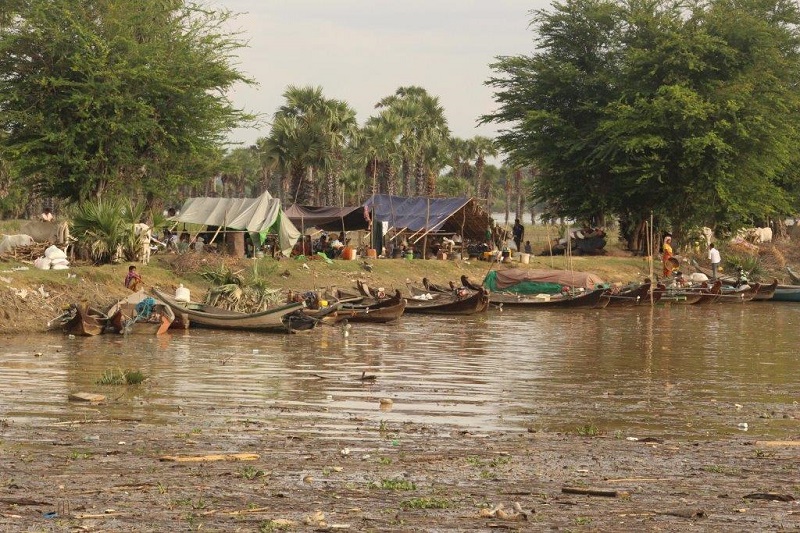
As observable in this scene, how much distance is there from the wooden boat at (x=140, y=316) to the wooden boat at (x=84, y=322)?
0.20m

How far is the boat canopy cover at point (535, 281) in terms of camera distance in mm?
37844

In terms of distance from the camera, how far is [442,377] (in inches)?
733

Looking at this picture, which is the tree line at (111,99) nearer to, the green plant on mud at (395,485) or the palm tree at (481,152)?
the green plant on mud at (395,485)

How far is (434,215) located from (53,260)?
61.1ft

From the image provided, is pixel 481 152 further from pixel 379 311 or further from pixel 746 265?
pixel 379 311

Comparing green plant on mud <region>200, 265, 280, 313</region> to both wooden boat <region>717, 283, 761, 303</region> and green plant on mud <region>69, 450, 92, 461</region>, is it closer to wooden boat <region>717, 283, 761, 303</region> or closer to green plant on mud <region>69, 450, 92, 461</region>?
green plant on mud <region>69, 450, 92, 461</region>

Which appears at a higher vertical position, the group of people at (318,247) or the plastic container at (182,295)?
the group of people at (318,247)

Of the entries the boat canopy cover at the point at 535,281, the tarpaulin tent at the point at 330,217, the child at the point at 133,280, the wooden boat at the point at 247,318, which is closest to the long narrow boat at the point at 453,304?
the boat canopy cover at the point at 535,281

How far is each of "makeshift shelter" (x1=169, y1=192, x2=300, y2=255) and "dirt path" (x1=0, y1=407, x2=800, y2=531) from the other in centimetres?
2420

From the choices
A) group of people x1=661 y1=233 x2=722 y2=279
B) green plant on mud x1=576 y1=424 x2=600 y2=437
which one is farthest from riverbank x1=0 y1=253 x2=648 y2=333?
green plant on mud x1=576 y1=424 x2=600 y2=437

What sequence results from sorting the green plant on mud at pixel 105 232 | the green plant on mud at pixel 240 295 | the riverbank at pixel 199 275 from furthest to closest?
the green plant on mud at pixel 105 232 → the green plant on mud at pixel 240 295 → the riverbank at pixel 199 275

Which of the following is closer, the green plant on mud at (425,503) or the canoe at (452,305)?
the green plant on mud at (425,503)

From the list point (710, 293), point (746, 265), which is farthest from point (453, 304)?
point (746, 265)

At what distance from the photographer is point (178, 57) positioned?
3828 centimetres
